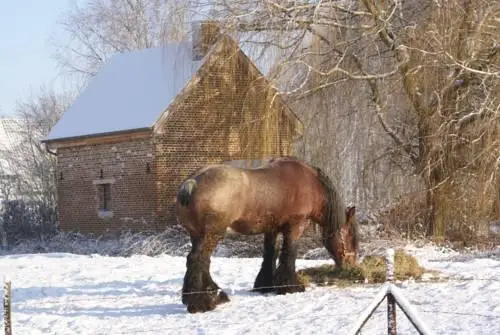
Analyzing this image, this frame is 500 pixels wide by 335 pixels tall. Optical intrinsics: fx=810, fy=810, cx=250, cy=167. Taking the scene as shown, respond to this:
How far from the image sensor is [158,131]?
24.6 m

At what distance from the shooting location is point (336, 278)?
11.9 meters

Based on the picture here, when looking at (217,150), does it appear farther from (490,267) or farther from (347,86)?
(490,267)

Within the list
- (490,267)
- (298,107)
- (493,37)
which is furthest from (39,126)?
(490,267)

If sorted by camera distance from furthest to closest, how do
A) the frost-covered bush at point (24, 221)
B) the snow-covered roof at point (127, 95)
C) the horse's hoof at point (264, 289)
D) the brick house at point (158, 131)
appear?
the frost-covered bush at point (24, 221), the snow-covered roof at point (127, 95), the brick house at point (158, 131), the horse's hoof at point (264, 289)

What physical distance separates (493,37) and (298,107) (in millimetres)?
4783

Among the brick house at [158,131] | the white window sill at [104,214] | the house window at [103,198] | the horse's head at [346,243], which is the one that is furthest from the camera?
the house window at [103,198]

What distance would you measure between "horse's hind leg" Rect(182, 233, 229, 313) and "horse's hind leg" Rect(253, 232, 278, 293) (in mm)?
Result: 854

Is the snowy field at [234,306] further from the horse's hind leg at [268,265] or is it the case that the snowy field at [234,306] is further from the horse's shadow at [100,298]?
the horse's hind leg at [268,265]

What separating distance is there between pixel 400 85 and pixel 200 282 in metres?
10.3

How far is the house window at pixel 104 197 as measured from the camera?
88.7 ft

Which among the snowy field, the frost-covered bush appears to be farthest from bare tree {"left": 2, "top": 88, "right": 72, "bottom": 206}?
the snowy field

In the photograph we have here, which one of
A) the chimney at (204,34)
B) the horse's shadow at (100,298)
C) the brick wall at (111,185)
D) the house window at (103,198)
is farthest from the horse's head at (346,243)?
the house window at (103,198)

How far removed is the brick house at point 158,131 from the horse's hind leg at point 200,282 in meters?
8.68

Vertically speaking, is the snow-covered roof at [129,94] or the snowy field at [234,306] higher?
the snow-covered roof at [129,94]
